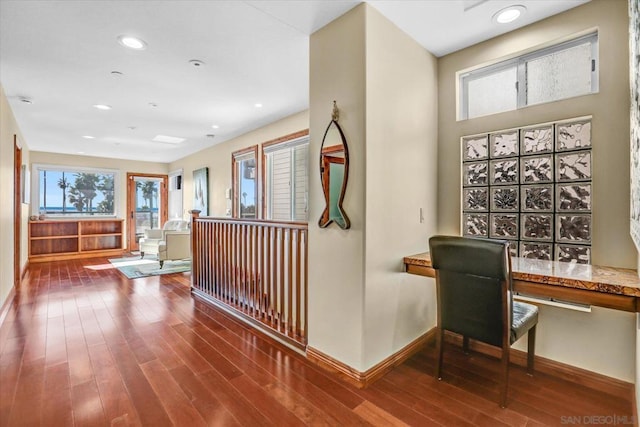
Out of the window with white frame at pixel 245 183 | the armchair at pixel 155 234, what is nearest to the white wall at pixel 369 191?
the window with white frame at pixel 245 183

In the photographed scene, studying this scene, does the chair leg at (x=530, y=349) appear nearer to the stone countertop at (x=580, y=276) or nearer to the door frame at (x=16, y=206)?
the stone countertop at (x=580, y=276)

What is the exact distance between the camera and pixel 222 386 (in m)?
2.07

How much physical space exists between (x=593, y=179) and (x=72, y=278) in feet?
21.8

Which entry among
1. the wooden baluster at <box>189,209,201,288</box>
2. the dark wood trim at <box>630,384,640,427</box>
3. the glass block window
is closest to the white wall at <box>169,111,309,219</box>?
the wooden baluster at <box>189,209,201,288</box>

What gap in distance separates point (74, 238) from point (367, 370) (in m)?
7.93

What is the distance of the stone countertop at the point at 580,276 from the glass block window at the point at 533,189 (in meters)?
0.20

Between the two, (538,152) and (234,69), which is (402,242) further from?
(234,69)

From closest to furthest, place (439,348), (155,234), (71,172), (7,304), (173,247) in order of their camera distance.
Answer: (439,348) < (7,304) < (173,247) < (155,234) < (71,172)

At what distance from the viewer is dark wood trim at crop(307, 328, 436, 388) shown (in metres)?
2.11

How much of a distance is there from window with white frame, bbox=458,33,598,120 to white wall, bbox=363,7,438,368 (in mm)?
324

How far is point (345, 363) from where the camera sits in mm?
2197

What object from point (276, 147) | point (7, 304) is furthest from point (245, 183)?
point (7, 304)

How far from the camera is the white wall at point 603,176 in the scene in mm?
1998

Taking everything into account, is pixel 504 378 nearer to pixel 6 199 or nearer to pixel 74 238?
pixel 6 199
